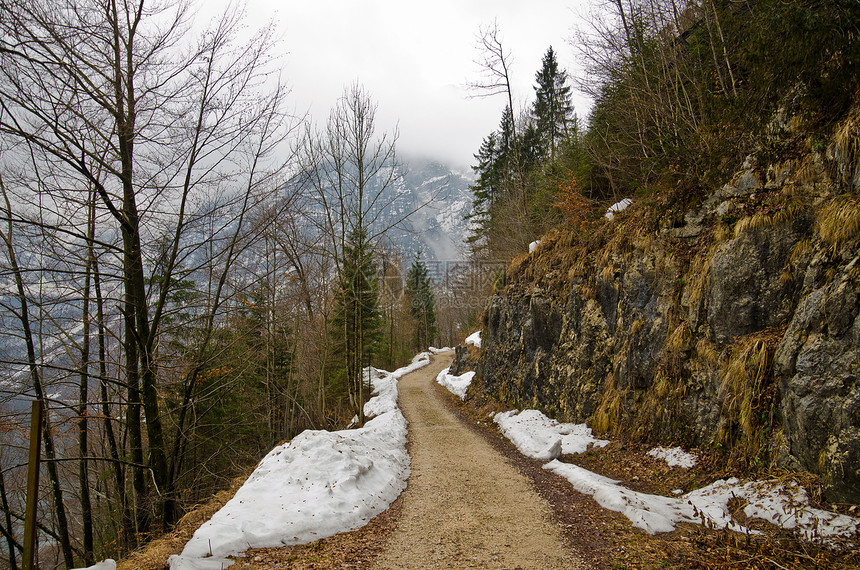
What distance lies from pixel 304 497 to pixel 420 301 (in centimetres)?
4023

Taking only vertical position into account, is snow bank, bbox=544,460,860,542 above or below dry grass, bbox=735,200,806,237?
below

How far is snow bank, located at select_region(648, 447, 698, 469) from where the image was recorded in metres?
6.46

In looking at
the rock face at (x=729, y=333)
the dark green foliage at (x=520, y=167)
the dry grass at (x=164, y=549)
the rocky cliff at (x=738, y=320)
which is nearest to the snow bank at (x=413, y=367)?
the dark green foliage at (x=520, y=167)

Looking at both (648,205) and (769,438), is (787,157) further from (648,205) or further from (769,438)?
(769,438)

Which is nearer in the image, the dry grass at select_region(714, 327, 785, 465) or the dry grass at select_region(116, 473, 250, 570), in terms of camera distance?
the dry grass at select_region(116, 473, 250, 570)

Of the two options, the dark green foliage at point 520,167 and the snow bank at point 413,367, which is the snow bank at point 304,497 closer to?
the dark green foliage at point 520,167

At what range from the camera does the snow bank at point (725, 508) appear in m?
4.08

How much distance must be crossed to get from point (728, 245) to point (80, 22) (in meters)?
9.98

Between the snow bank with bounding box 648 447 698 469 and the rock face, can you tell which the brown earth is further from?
the rock face

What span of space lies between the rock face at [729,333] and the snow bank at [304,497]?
5.14 m

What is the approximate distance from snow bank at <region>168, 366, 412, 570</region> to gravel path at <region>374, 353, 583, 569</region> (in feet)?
2.01

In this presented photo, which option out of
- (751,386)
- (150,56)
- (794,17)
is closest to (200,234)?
(150,56)

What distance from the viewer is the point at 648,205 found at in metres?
9.33

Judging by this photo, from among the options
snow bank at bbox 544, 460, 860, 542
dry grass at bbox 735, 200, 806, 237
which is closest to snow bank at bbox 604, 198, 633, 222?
dry grass at bbox 735, 200, 806, 237
